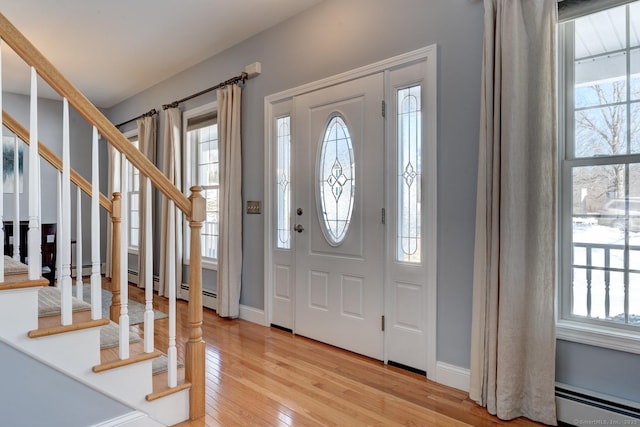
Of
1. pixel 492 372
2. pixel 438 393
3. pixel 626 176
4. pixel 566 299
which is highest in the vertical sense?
pixel 626 176

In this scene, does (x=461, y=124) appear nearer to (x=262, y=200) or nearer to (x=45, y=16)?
(x=262, y=200)

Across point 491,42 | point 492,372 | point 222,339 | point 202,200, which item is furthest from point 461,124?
point 222,339

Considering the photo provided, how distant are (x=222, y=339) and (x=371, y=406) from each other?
63.7 inches

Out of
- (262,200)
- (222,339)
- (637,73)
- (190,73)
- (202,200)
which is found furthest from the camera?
(190,73)

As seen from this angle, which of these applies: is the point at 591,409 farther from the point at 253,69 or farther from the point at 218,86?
the point at 218,86

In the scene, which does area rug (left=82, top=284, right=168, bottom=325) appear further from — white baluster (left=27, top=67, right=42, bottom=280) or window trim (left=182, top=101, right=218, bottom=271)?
white baluster (left=27, top=67, right=42, bottom=280)

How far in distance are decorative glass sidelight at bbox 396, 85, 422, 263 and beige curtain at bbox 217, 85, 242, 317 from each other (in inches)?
73.3

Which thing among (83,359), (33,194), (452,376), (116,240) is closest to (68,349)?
(83,359)

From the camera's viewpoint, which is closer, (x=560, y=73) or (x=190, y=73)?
(x=560, y=73)

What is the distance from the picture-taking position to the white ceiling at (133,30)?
332cm

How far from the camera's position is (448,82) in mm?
2506

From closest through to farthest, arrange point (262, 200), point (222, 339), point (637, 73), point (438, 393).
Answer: point (637, 73), point (438, 393), point (222, 339), point (262, 200)

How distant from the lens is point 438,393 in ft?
7.79

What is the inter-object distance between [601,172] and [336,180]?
5.83ft
